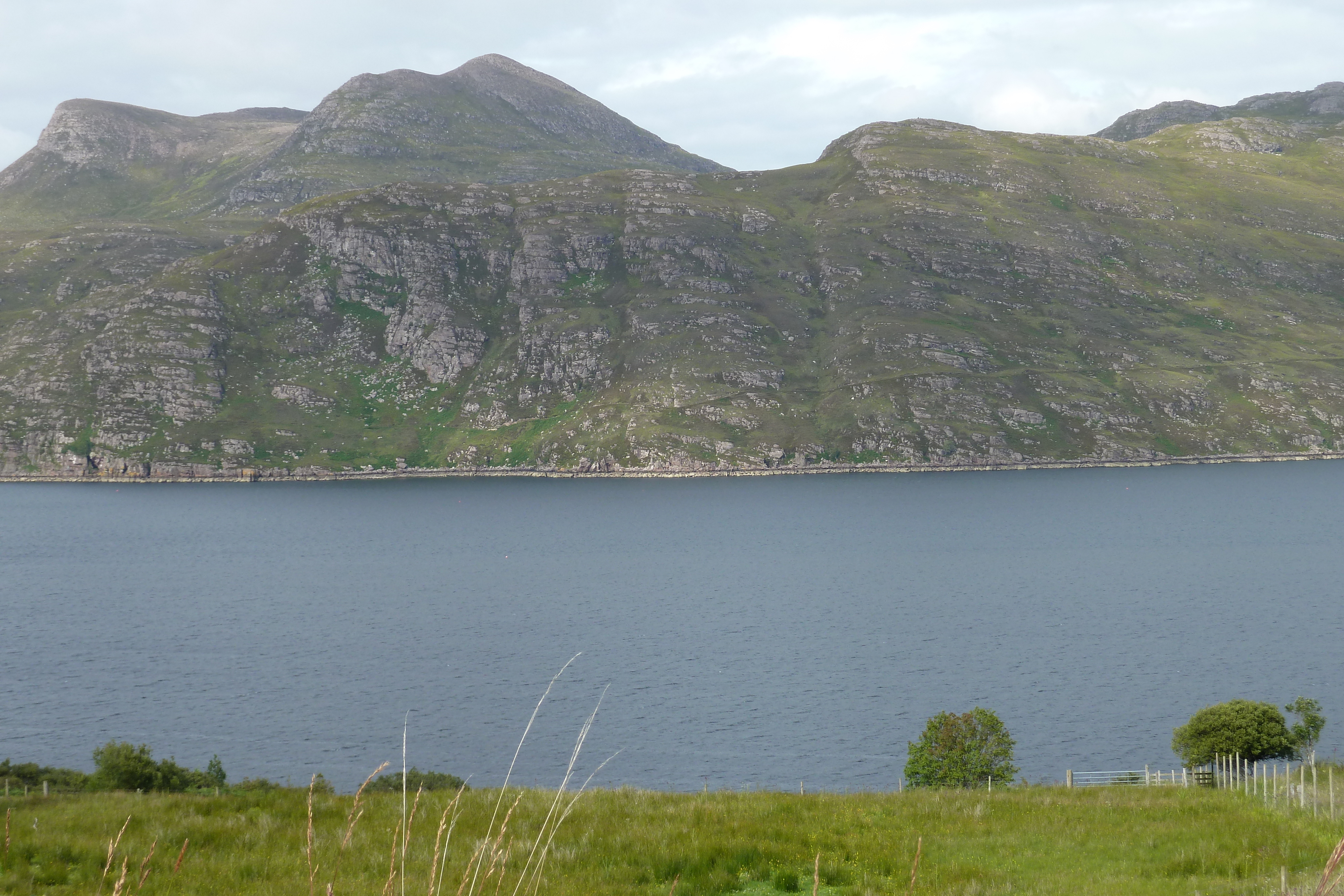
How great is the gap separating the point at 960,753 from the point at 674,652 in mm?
60582

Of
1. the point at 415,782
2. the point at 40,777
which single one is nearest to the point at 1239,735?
the point at 415,782

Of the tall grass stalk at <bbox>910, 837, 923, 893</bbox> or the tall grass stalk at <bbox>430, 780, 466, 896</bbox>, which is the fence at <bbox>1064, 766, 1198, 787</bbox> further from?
the tall grass stalk at <bbox>430, 780, 466, 896</bbox>

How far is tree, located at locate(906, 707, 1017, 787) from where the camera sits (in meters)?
55.7

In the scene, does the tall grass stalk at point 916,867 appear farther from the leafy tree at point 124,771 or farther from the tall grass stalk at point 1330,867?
the leafy tree at point 124,771

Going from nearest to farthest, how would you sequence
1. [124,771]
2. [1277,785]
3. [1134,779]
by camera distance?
1. [1277,785]
2. [124,771]
3. [1134,779]

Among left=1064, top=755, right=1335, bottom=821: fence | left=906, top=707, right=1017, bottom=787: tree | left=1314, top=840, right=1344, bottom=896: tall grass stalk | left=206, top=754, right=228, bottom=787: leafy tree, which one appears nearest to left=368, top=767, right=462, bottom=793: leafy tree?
left=206, top=754, right=228, bottom=787: leafy tree

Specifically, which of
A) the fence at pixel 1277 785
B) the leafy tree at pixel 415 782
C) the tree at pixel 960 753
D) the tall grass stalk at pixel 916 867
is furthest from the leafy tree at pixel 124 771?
the tree at pixel 960 753

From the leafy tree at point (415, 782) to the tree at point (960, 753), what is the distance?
25963 mm

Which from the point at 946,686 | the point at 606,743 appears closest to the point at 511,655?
the point at 606,743

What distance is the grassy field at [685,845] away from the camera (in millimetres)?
13492

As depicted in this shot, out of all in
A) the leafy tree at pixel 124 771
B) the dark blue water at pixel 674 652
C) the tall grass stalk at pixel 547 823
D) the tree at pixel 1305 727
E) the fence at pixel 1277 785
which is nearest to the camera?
the tall grass stalk at pixel 547 823

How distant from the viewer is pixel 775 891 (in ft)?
44.9

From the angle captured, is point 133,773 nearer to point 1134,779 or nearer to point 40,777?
point 40,777

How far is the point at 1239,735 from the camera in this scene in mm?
50875
